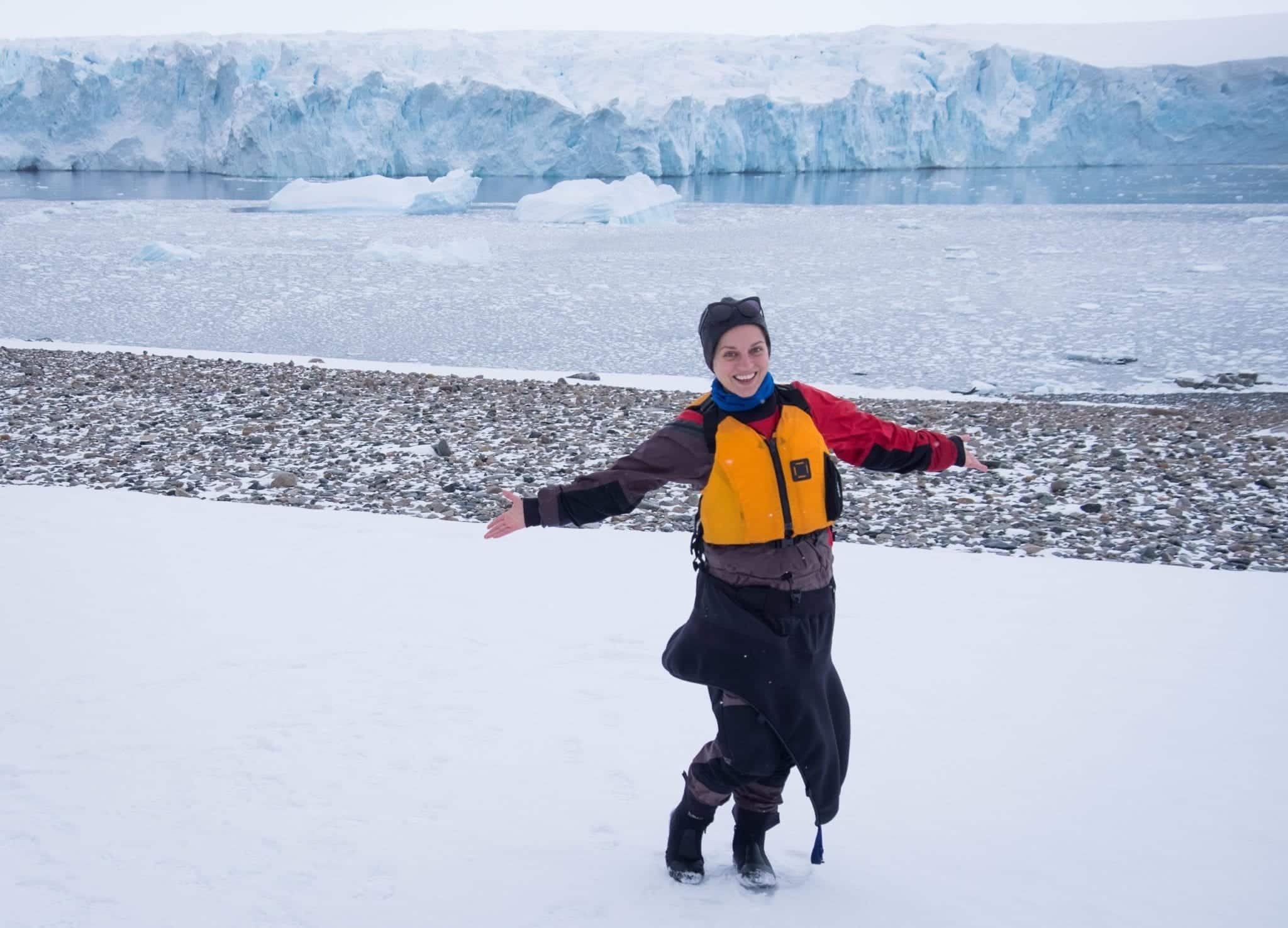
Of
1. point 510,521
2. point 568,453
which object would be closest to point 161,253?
point 568,453

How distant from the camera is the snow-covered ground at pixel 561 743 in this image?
6.45 feet

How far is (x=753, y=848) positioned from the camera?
1.99m

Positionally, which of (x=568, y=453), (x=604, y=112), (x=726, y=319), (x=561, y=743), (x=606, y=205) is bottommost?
(x=568, y=453)

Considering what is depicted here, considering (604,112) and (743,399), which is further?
(604,112)

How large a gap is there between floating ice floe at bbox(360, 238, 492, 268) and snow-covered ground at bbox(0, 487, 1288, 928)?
13.9 metres

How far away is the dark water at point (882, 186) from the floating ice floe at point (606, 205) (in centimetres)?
571

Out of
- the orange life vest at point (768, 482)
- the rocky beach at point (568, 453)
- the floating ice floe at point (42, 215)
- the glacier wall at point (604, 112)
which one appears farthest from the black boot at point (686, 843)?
the glacier wall at point (604, 112)

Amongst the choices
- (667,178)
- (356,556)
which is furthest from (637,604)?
(667,178)

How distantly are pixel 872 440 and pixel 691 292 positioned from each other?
12.8 m

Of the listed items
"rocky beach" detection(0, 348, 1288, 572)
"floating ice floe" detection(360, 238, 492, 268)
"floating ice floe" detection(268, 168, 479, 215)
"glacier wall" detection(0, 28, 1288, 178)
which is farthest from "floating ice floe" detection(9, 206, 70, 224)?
"rocky beach" detection(0, 348, 1288, 572)

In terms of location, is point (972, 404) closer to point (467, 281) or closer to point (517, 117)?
point (467, 281)

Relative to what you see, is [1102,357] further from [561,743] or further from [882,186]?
[882,186]

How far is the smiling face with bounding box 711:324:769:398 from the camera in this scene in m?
1.82

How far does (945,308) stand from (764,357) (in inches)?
469
